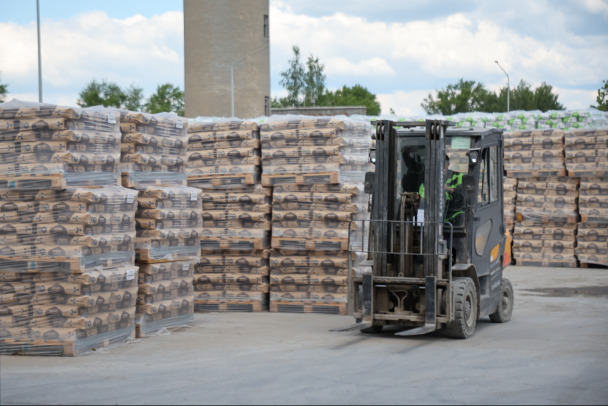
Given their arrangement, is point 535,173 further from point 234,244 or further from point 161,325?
point 161,325

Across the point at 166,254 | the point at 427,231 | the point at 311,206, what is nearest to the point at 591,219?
the point at 311,206

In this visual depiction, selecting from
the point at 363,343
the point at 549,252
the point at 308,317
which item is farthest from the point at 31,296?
the point at 549,252

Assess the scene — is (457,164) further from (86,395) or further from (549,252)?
(549,252)

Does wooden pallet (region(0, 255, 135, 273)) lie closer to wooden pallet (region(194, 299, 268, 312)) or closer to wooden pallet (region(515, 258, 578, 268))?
wooden pallet (region(194, 299, 268, 312))

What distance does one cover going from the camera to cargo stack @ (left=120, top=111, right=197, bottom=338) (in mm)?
11242

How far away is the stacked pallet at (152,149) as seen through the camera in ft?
36.9

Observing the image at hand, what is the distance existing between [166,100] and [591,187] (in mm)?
52737

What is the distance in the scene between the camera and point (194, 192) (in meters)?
12.1

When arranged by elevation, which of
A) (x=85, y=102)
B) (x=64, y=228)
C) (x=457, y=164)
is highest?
(x=85, y=102)

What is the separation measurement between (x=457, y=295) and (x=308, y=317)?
3201 mm

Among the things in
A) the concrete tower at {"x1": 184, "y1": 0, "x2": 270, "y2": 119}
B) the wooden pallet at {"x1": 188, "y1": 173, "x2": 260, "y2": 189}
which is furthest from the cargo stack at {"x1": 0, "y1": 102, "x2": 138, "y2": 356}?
the concrete tower at {"x1": 184, "y1": 0, "x2": 270, "y2": 119}

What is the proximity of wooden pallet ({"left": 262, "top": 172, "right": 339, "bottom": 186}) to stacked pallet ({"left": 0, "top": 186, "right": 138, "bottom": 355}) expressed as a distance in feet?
14.1

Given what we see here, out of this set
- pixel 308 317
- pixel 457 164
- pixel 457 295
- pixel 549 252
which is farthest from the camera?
pixel 549 252

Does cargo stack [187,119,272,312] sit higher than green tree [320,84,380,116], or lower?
lower
